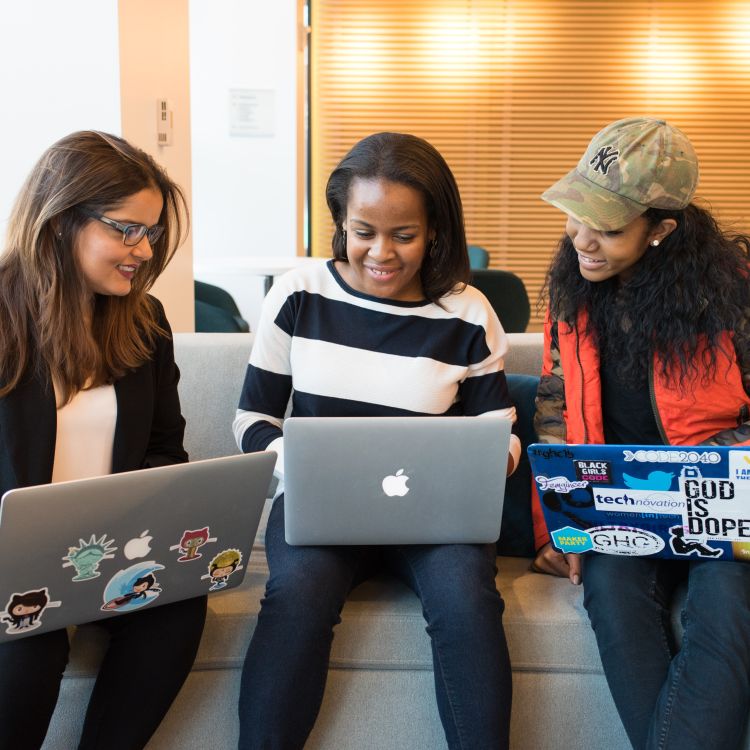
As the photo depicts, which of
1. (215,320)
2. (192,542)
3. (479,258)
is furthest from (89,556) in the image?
(479,258)

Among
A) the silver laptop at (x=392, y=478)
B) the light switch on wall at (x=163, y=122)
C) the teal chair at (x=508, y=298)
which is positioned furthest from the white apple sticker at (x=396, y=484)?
the teal chair at (x=508, y=298)

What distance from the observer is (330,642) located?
1.57m

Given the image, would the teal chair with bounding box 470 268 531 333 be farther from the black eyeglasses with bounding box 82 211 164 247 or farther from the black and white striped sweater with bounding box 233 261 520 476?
the black eyeglasses with bounding box 82 211 164 247

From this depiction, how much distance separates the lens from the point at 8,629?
4.40 ft

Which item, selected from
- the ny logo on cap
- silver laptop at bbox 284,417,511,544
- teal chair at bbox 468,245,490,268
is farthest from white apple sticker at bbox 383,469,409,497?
teal chair at bbox 468,245,490,268

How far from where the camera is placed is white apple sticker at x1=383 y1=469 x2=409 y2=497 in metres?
1.51

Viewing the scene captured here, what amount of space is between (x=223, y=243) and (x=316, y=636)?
14.0 ft

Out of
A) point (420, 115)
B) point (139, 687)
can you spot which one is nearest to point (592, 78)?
point (420, 115)

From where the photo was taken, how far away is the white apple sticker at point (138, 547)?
1.37 metres

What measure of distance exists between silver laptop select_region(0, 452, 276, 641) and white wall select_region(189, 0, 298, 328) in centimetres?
389

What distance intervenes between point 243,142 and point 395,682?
4281 millimetres

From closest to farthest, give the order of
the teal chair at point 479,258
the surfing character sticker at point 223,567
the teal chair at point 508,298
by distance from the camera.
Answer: the surfing character sticker at point 223,567, the teal chair at point 508,298, the teal chair at point 479,258

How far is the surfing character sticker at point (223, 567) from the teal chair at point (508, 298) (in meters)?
2.16

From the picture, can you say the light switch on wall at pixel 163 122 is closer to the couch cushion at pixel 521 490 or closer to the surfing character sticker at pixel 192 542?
the couch cushion at pixel 521 490
